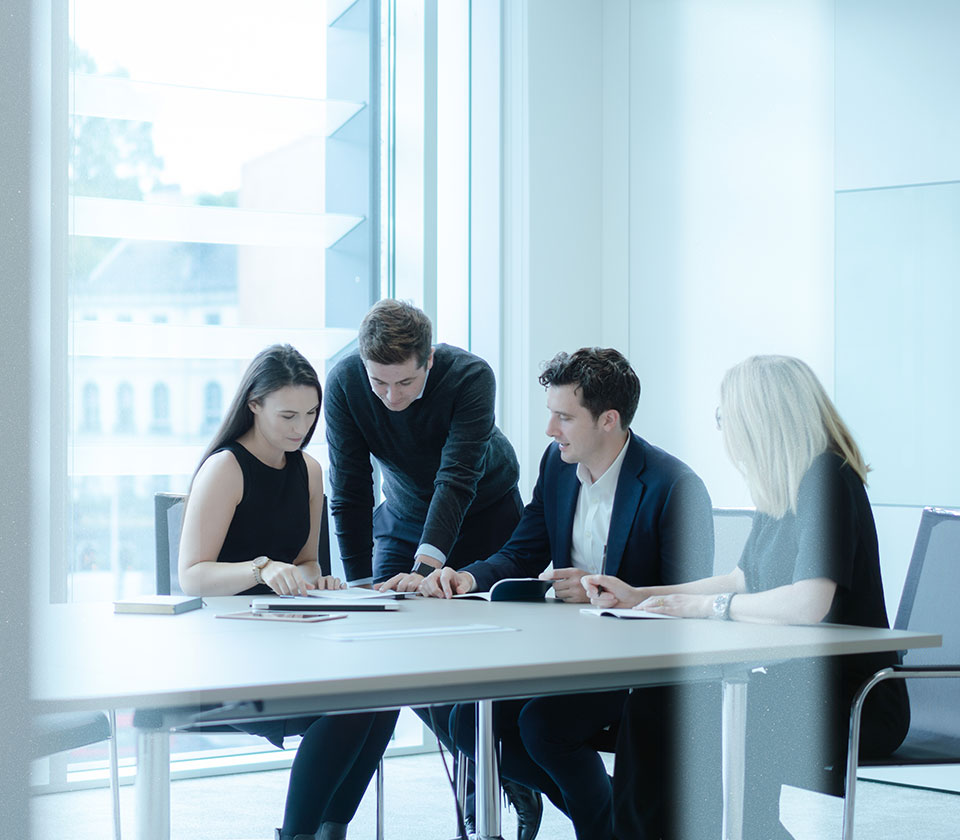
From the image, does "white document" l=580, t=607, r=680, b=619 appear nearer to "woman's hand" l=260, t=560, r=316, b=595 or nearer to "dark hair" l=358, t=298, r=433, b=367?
"woman's hand" l=260, t=560, r=316, b=595

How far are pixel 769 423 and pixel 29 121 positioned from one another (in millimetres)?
1533

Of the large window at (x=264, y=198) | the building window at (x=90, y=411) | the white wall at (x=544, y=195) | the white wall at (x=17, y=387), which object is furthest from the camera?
the white wall at (x=544, y=195)

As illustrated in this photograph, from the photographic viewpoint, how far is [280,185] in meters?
3.40

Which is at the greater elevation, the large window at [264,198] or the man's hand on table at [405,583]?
the large window at [264,198]

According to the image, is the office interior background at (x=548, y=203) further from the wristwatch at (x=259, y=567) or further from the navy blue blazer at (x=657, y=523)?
the navy blue blazer at (x=657, y=523)

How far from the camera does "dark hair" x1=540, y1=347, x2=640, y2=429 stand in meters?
2.18

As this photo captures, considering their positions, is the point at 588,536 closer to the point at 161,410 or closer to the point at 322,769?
the point at 322,769

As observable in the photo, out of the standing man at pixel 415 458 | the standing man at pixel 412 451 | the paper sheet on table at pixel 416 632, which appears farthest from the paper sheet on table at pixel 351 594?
the paper sheet on table at pixel 416 632

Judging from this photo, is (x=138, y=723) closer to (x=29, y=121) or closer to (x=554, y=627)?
(x=554, y=627)

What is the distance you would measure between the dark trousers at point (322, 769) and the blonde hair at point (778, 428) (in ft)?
2.70

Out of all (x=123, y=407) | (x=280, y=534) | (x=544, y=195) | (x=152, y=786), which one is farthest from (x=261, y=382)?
(x=544, y=195)

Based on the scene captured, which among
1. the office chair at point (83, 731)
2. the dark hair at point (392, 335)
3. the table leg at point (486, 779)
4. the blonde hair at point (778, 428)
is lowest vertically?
the table leg at point (486, 779)

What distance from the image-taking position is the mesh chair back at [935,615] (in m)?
1.95

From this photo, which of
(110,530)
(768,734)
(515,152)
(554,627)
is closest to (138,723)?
(554,627)
